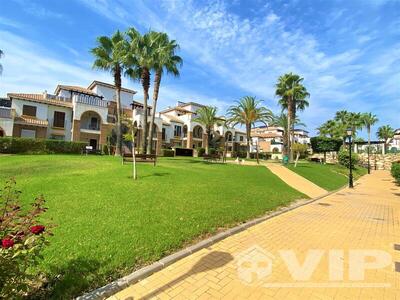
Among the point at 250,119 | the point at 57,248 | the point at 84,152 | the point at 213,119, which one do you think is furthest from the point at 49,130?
the point at 57,248

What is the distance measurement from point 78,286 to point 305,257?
4285mm

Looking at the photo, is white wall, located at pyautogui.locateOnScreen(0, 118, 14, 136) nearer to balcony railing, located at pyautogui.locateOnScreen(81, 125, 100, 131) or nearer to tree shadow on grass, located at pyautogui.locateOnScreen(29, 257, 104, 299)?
balcony railing, located at pyautogui.locateOnScreen(81, 125, 100, 131)

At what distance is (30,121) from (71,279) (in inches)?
1325

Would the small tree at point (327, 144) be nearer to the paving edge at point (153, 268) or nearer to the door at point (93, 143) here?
the door at point (93, 143)

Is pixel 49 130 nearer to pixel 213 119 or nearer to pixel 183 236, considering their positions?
pixel 213 119

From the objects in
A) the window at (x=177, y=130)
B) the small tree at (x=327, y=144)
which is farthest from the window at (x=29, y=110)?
the small tree at (x=327, y=144)

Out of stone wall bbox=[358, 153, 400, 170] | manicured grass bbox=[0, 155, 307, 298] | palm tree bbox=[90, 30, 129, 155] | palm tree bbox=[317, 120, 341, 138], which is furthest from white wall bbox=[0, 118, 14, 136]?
stone wall bbox=[358, 153, 400, 170]

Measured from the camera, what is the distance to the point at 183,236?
550 cm

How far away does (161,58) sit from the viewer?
23016 mm

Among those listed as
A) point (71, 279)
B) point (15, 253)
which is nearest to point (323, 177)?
point (71, 279)

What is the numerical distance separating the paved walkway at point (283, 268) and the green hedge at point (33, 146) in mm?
23607

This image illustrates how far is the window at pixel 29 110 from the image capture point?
3117cm

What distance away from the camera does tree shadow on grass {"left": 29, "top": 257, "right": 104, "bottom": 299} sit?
336cm

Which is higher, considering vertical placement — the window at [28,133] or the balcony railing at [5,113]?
the balcony railing at [5,113]
